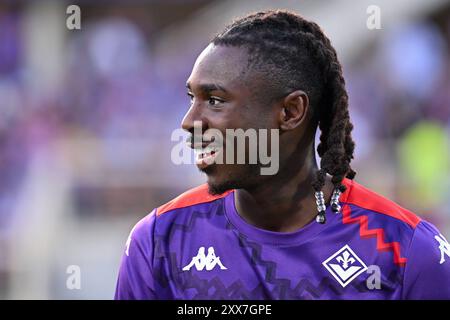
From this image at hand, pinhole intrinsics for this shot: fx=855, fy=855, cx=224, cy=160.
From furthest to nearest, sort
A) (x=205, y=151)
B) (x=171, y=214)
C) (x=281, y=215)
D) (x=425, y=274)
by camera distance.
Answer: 1. (x=171, y=214)
2. (x=281, y=215)
3. (x=205, y=151)
4. (x=425, y=274)

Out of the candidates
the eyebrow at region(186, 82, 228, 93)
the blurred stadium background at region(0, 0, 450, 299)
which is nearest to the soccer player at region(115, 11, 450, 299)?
the eyebrow at region(186, 82, 228, 93)

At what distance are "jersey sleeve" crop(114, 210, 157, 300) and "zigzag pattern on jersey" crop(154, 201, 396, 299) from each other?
0.13ft

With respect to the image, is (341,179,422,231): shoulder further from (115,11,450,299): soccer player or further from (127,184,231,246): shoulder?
(127,184,231,246): shoulder

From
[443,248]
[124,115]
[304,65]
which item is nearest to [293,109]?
[304,65]

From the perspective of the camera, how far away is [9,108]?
35.5ft

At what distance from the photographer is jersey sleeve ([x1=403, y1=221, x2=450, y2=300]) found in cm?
353

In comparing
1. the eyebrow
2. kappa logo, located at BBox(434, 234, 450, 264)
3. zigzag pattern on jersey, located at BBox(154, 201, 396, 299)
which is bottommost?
zigzag pattern on jersey, located at BBox(154, 201, 396, 299)

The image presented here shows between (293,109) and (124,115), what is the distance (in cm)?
703

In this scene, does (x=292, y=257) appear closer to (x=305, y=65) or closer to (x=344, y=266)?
(x=344, y=266)

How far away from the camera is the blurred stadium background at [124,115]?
30.5ft

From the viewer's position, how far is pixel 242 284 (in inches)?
144

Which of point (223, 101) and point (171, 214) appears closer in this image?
point (223, 101)

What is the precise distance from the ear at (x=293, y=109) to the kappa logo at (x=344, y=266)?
59 centimetres
